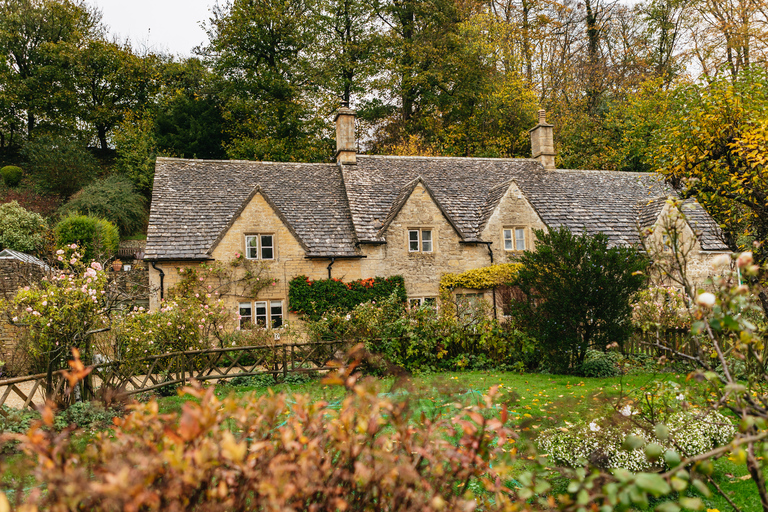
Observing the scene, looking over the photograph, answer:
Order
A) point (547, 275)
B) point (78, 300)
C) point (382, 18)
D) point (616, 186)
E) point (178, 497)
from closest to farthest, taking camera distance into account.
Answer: point (178, 497) → point (78, 300) → point (547, 275) → point (616, 186) → point (382, 18)

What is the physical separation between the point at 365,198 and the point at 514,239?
22.1ft

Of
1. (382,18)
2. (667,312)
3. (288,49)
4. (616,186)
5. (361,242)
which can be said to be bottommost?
(667,312)

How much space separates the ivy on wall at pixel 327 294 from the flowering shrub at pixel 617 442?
1199 centimetres

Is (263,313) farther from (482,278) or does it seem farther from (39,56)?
(39,56)

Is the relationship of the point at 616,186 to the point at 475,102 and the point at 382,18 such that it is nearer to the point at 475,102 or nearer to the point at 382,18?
the point at 475,102

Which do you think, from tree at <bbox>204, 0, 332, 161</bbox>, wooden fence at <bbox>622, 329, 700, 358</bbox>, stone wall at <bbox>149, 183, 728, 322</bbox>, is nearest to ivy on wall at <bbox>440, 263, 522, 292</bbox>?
stone wall at <bbox>149, 183, 728, 322</bbox>

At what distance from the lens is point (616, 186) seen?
25.6 meters

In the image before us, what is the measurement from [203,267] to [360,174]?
28.8 feet

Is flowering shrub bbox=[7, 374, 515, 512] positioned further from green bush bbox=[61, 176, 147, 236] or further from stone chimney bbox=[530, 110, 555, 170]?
green bush bbox=[61, 176, 147, 236]

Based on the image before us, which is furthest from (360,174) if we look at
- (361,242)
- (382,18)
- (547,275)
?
(382,18)

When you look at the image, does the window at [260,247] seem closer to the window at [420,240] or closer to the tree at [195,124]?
the window at [420,240]

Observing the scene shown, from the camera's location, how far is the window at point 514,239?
2148 cm

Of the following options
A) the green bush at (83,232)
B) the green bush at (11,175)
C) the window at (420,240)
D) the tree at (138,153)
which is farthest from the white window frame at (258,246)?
the green bush at (11,175)

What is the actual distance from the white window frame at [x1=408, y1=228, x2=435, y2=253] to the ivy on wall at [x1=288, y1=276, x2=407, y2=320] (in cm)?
226
